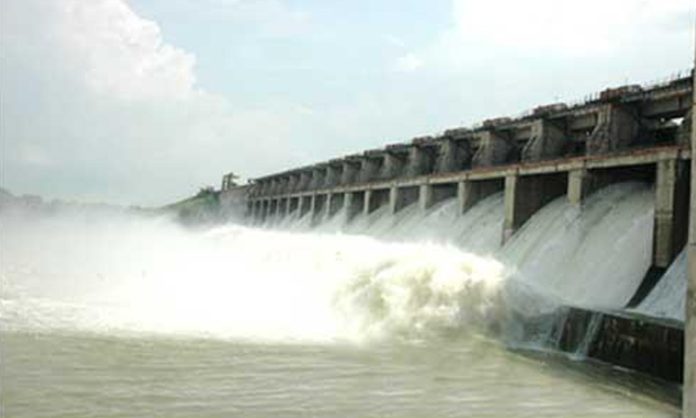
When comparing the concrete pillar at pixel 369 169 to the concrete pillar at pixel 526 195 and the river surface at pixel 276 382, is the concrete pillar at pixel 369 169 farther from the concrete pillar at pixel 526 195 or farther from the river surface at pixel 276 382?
the river surface at pixel 276 382

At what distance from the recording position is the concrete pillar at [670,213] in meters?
16.2

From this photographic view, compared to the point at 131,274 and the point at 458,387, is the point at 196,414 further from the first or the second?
the point at 131,274

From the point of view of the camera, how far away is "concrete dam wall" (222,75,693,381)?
1386 centimetres

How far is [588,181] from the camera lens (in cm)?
2073

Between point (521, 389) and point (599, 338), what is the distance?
11.6ft

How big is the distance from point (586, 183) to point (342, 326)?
8233 mm

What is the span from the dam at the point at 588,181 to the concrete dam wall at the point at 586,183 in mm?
32

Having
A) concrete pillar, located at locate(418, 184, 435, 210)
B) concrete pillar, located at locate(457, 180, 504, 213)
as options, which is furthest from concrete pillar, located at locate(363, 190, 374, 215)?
concrete pillar, located at locate(457, 180, 504, 213)

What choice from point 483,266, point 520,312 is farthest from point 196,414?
point 483,266

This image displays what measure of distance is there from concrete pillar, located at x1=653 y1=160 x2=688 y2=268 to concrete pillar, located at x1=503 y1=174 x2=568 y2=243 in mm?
6399

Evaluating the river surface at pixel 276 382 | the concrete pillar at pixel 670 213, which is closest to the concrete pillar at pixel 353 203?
the concrete pillar at pixel 670 213

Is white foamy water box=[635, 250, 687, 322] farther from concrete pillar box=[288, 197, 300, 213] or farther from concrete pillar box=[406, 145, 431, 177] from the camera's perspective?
concrete pillar box=[288, 197, 300, 213]

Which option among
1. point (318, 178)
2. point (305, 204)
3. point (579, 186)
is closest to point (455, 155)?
point (579, 186)

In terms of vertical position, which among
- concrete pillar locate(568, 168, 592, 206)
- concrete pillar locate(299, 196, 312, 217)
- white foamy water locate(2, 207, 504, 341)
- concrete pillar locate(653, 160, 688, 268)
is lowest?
white foamy water locate(2, 207, 504, 341)
